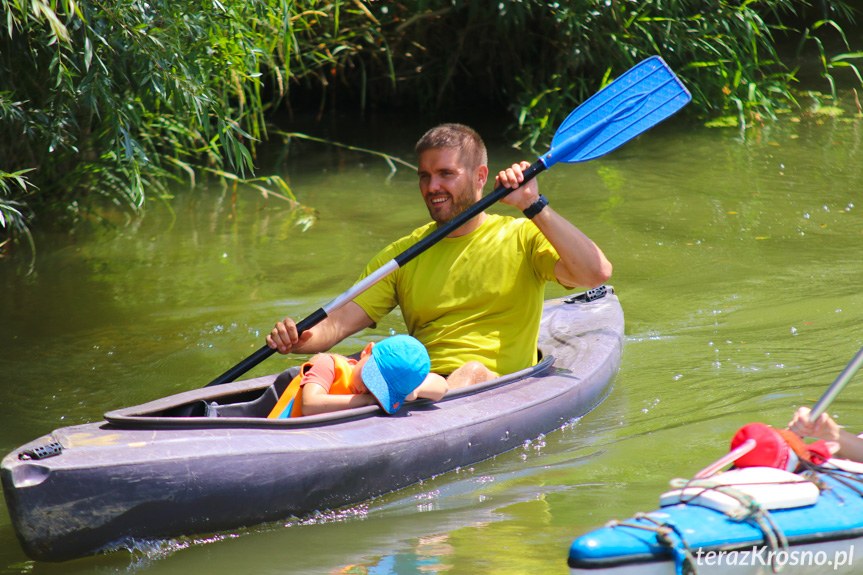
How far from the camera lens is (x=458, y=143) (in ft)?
10.9

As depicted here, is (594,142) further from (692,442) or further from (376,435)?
(376,435)

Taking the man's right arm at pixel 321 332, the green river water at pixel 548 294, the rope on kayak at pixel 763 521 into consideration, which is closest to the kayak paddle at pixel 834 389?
the rope on kayak at pixel 763 521

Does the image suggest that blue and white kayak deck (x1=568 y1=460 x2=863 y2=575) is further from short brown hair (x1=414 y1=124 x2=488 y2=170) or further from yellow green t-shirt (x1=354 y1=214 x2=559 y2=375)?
short brown hair (x1=414 y1=124 x2=488 y2=170)

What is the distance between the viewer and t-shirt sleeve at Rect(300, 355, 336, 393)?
297 cm

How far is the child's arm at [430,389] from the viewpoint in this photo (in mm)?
3045

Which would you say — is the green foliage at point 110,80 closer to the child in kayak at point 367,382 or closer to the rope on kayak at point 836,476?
the child in kayak at point 367,382

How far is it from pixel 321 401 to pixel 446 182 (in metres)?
0.97

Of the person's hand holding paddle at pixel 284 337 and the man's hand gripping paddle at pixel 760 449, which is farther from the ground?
the person's hand holding paddle at pixel 284 337

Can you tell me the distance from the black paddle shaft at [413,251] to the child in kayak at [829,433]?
1290 mm

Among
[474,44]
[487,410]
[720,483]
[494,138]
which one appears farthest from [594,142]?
[474,44]

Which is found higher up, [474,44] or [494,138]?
[474,44]

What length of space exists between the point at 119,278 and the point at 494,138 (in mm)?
4216

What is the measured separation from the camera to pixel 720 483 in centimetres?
207

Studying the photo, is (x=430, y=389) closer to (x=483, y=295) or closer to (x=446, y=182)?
(x=483, y=295)
